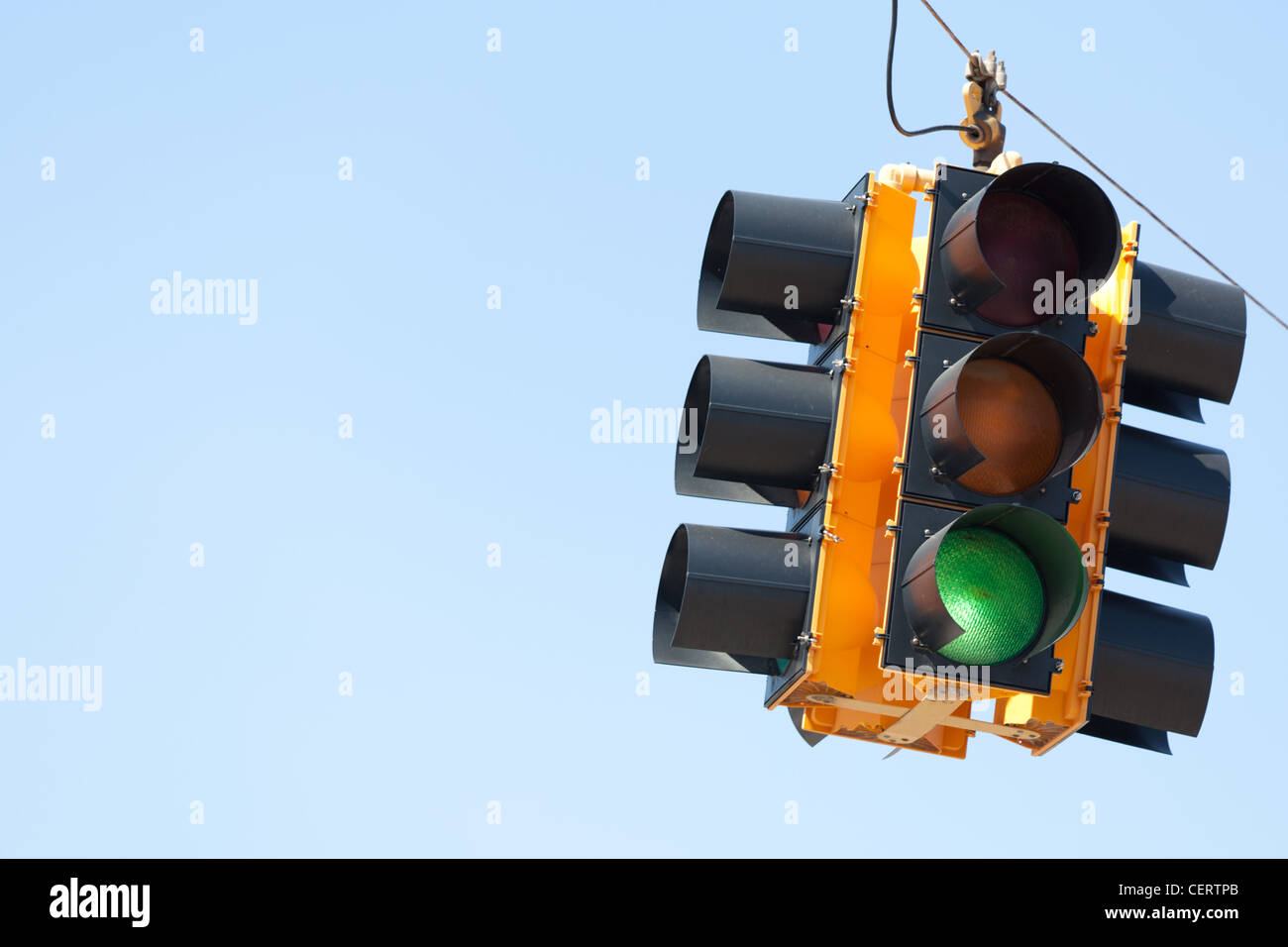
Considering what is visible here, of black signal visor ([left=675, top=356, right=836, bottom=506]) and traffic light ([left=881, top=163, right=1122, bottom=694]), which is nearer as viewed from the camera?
traffic light ([left=881, top=163, right=1122, bottom=694])

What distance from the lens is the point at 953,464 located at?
19.4 feet

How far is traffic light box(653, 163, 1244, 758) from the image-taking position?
5.86 m

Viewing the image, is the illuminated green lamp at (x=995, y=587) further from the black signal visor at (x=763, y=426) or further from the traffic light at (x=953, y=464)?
the black signal visor at (x=763, y=426)

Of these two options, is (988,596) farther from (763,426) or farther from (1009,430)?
(763,426)

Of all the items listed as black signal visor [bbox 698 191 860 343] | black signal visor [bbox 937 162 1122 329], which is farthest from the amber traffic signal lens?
black signal visor [bbox 698 191 860 343]

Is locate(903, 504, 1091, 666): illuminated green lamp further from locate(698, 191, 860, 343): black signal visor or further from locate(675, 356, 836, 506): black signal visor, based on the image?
locate(698, 191, 860, 343): black signal visor

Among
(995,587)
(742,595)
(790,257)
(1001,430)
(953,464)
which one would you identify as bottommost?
(742,595)

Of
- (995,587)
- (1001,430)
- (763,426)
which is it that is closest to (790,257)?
(763,426)

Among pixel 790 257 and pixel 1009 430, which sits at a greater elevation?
pixel 790 257

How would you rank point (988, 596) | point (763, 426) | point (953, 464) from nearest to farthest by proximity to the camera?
point (988, 596)
point (953, 464)
point (763, 426)

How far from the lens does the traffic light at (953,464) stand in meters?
5.86

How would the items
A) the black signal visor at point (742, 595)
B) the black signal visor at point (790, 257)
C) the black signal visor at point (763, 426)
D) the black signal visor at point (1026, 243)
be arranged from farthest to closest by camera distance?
the black signal visor at point (790, 257)
the black signal visor at point (763, 426)
the black signal visor at point (742, 595)
the black signal visor at point (1026, 243)

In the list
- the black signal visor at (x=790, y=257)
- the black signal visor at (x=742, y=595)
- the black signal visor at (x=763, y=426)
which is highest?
the black signal visor at (x=790, y=257)

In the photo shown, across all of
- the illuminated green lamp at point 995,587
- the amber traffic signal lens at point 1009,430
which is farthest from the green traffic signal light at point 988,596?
the amber traffic signal lens at point 1009,430
